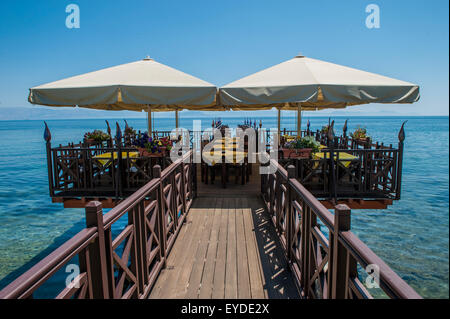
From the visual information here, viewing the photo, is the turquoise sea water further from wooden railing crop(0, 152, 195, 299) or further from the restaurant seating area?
wooden railing crop(0, 152, 195, 299)

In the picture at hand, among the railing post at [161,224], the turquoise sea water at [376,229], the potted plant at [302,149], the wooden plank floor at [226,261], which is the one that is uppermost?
the potted plant at [302,149]

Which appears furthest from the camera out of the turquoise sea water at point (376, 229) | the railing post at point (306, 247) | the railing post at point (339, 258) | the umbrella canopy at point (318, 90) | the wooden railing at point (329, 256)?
the turquoise sea water at point (376, 229)

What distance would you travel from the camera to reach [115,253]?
2.32m

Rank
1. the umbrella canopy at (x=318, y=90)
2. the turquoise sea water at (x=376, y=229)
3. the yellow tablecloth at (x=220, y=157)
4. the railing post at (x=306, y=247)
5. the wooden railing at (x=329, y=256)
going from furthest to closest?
1. the yellow tablecloth at (x=220, y=157)
2. the turquoise sea water at (x=376, y=229)
3. the umbrella canopy at (x=318, y=90)
4. the railing post at (x=306, y=247)
5. the wooden railing at (x=329, y=256)

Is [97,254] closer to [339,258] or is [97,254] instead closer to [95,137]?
[339,258]

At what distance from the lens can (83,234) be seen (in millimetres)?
1825

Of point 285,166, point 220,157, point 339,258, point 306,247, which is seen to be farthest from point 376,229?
point 339,258

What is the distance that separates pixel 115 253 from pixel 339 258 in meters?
1.68

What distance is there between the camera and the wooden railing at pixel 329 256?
4.70 feet

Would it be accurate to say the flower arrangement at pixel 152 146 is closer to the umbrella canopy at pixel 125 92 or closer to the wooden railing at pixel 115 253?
the umbrella canopy at pixel 125 92

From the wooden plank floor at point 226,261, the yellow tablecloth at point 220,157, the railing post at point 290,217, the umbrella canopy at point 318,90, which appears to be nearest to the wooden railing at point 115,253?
the wooden plank floor at point 226,261
